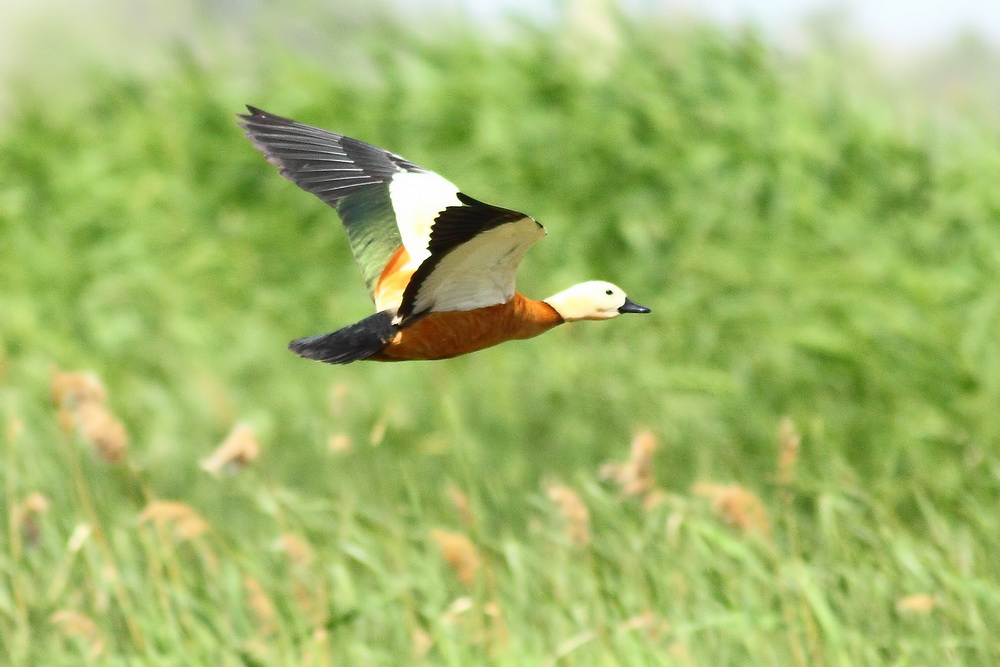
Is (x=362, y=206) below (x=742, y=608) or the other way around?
the other way around

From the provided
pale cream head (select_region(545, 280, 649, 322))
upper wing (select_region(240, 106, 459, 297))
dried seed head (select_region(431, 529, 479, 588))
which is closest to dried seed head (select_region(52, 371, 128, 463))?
dried seed head (select_region(431, 529, 479, 588))

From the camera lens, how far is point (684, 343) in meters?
6.39

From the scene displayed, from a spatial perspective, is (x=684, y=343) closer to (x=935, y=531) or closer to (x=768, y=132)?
(x=768, y=132)

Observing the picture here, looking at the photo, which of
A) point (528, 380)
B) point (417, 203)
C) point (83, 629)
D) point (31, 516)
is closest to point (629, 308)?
point (417, 203)

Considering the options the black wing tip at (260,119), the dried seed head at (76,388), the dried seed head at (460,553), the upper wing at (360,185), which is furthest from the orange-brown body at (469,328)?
the dried seed head at (76,388)

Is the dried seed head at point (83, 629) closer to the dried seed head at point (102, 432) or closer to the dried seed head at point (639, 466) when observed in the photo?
the dried seed head at point (102, 432)

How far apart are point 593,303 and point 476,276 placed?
0.15 metres

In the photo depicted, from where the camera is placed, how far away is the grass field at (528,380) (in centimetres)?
368

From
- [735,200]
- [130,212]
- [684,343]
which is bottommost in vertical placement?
[684,343]

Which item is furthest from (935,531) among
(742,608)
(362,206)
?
(362,206)

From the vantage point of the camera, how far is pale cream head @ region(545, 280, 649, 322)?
1.62m

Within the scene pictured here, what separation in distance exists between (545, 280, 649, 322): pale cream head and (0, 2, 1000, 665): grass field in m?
1.32

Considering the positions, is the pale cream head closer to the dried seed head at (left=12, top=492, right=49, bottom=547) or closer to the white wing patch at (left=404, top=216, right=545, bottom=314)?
the white wing patch at (left=404, top=216, right=545, bottom=314)

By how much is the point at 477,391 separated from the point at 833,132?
2438 mm
